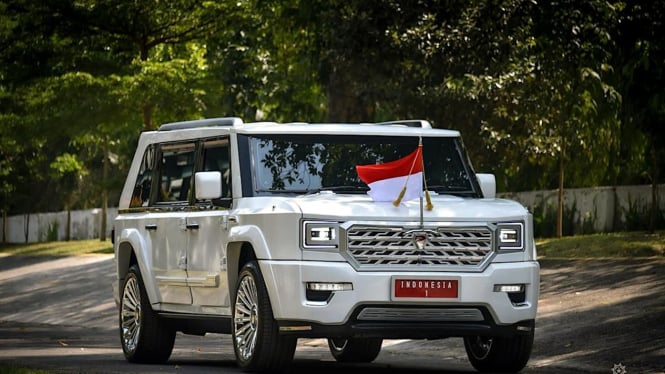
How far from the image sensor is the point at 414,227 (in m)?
13.0

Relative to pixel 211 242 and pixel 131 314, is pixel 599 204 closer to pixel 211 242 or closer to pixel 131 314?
pixel 131 314

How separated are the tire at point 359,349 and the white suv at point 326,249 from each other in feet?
5.89

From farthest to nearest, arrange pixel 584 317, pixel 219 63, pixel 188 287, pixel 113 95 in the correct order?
pixel 219 63 < pixel 113 95 < pixel 584 317 < pixel 188 287

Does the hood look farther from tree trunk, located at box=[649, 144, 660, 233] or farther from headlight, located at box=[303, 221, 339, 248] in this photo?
tree trunk, located at box=[649, 144, 660, 233]

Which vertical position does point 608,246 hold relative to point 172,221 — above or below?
below

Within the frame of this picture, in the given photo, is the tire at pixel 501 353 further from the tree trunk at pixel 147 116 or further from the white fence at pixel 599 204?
the tree trunk at pixel 147 116

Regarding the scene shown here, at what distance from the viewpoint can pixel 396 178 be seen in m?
13.4

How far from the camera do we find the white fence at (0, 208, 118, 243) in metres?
56.5


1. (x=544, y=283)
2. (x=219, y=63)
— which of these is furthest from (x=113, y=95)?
(x=544, y=283)

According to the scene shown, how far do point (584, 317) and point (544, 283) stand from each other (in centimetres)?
347

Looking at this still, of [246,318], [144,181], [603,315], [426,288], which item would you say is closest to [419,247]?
[426,288]

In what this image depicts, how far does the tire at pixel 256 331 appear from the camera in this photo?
1301cm

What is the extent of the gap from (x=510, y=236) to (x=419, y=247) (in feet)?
2.68

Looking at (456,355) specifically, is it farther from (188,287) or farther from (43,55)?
(43,55)
